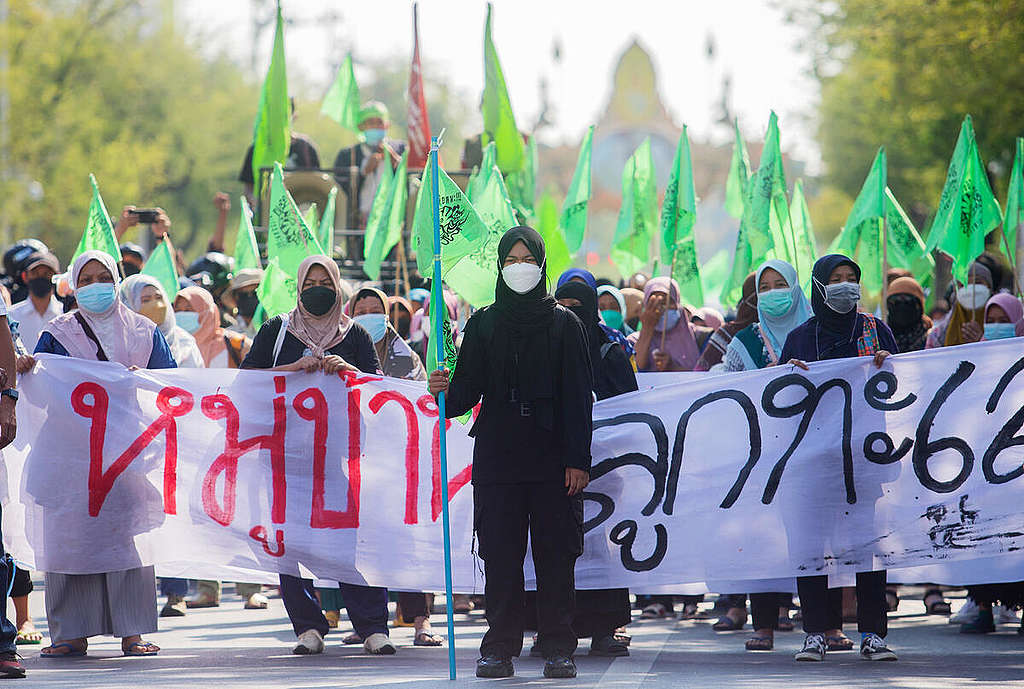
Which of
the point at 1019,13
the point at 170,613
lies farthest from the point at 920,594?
the point at 1019,13

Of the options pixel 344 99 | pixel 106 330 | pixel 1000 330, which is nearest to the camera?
pixel 106 330

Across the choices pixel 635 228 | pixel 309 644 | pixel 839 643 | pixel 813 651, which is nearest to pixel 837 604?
pixel 839 643

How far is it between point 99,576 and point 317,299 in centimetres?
176

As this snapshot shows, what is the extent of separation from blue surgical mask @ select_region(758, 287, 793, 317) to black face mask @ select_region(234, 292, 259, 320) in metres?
4.87

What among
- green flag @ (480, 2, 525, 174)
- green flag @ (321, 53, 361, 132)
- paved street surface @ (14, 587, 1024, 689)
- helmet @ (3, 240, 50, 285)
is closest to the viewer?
paved street surface @ (14, 587, 1024, 689)

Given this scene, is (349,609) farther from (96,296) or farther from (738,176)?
(738,176)

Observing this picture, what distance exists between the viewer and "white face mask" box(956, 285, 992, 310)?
10641 millimetres

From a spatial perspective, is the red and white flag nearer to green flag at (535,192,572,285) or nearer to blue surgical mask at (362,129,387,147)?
blue surgical mask at (362,129,387,147)

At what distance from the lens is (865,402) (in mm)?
8359

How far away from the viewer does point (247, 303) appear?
1270 cm

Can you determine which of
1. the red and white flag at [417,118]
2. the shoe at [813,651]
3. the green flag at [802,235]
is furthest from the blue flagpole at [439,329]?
the red and white flag at [417,118]

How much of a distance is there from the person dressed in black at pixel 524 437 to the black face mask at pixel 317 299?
120 centimetres

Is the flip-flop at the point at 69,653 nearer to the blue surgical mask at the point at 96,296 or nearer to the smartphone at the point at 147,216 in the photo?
the blue surgical mask at the point at 96,296

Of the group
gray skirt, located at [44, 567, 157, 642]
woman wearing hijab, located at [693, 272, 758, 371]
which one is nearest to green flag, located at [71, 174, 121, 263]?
gray skirt, located at [44, 567, 157, 642]
